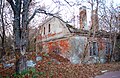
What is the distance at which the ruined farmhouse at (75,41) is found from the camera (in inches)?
956

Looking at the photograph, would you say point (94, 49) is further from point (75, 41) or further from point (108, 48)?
point (75, 41)

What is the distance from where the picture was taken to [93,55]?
26.1 m

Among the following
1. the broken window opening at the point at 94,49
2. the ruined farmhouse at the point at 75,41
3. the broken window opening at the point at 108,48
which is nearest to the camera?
the ruined farmhouse at the point at 75,41

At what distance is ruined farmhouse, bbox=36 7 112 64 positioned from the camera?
79.7 feet

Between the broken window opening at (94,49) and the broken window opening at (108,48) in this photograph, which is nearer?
the broken window opening at (94,49)

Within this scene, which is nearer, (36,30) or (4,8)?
(4,8)

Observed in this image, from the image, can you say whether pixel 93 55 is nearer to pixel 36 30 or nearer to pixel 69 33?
pixel 69 33

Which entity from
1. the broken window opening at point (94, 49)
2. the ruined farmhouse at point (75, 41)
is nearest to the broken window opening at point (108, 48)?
the ruined farmhouse at point (75, 41)

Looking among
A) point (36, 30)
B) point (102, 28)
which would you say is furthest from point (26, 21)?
point (36, 30)

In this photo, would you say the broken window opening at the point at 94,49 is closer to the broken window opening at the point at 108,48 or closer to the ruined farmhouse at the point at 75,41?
the ruined farmhouse at the point at 75,41

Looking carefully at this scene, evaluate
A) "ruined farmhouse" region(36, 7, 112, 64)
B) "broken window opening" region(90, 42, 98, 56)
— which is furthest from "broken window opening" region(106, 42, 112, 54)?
"broken window opening" region(90, 42, 98, 56)

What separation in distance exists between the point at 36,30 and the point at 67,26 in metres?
9.87

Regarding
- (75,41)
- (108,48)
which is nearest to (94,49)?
(108,48)

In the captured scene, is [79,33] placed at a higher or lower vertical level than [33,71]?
higher
